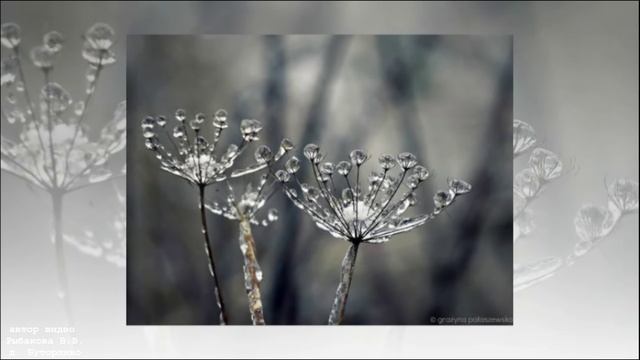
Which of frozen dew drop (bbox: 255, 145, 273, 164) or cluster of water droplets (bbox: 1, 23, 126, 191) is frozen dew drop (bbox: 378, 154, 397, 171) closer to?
frozen dew drop (bbox: 255, 145, 273, 164)

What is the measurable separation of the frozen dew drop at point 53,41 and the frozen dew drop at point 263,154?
1.86 ft

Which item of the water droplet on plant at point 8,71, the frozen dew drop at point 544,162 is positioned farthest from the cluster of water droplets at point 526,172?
the water droplet on plant at point 8,71

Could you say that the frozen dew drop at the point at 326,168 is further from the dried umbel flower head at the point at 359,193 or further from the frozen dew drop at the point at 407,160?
the frozen dew drop at the point at 407,160

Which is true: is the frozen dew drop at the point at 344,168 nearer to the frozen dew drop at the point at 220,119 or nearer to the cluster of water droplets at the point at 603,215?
the frozen dew drop at the point at 220,119

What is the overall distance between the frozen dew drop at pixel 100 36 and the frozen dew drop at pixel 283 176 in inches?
21.1

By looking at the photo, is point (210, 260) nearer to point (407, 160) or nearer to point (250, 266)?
point (250, 266)

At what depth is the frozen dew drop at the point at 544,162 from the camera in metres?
1.58

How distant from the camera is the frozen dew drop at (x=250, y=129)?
158cm

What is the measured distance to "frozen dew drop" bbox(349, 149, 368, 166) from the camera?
5.17ft

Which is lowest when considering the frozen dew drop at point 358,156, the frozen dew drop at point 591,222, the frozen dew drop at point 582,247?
the frozen dew drop at point 582,247

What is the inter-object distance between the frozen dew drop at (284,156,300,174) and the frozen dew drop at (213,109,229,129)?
181 mm

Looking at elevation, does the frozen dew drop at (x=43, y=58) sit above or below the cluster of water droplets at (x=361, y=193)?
above

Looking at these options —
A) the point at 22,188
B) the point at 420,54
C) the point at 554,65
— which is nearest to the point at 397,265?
the point at 420,54

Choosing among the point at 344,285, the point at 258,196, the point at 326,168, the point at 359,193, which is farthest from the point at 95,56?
the point at 344,285
